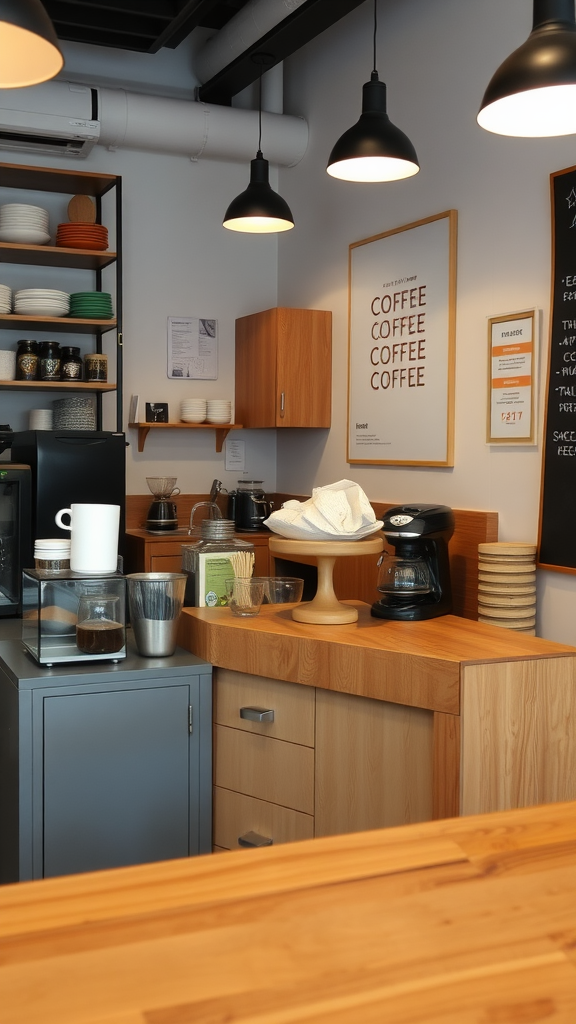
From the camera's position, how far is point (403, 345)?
13.3ft

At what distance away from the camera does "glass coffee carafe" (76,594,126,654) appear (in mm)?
2438

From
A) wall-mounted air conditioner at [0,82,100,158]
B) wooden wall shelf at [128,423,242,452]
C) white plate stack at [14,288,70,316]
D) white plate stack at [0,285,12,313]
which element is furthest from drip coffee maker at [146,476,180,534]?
wall-mounted air conditioner at [0,82,100,158]

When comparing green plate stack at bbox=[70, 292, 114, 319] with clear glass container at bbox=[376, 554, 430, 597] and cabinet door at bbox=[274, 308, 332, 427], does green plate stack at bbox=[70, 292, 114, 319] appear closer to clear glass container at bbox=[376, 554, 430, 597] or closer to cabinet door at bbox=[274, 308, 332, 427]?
cabinet door at bbox=[274, 308, 332, 427]

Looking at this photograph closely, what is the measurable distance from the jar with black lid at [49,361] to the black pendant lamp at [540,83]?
277cm

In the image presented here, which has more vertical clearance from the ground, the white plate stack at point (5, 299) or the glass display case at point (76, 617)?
the white plate stack at point (5, 299)

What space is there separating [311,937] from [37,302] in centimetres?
387

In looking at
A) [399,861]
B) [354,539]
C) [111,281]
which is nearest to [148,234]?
[111,281]

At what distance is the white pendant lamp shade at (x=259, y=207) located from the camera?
359 centimetres

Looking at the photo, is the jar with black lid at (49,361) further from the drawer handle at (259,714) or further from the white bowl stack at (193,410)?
the drawer handle at (259,714)

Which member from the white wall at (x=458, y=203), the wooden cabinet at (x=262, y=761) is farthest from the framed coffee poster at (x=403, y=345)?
the wooden cabinet at (x=262, y=761)

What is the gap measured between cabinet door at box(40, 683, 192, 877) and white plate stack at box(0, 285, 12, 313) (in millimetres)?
2449

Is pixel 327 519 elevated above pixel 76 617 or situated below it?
above

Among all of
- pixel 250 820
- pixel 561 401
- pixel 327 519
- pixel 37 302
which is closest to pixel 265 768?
pixel 250 820

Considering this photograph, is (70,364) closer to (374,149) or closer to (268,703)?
(374,149)
